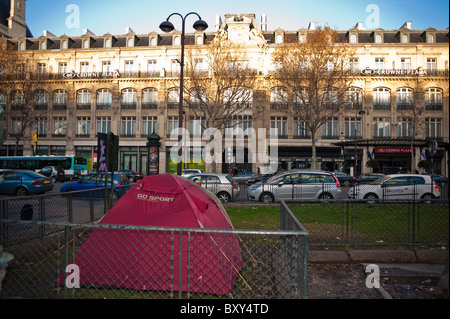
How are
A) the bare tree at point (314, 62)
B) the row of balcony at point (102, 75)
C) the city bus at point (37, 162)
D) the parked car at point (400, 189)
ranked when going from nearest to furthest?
the parked car at point (400, 189), the bare tree at point (314, 62), the city bus at point (37, 162), the row of balcony at point (102, 75)

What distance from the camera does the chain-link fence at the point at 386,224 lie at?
6.26 m

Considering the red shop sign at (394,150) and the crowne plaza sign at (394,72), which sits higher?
the crowne plaza sign at (394,72)

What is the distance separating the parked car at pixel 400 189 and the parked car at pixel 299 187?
4.11 ft

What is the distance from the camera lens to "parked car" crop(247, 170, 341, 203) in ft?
49.4

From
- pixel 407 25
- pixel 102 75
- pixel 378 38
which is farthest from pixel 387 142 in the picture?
pixel 102 75

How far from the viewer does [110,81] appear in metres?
40.4

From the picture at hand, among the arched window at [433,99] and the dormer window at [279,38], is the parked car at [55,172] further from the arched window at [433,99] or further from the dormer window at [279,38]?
the arched window at [433,99]

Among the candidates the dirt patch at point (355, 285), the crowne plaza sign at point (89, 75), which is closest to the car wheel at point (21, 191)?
the dirt patch at point (355, 285)

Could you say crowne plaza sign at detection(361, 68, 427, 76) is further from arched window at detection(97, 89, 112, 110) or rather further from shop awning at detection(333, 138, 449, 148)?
arched window at detection(97, 89, 112, 110)

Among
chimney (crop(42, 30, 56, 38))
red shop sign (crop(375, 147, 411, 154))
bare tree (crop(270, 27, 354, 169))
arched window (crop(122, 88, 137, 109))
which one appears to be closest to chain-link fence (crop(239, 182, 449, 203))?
bare tree (crop(270, 27, 354, 169))

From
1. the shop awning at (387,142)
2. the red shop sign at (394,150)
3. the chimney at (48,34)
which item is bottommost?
the red shop sign at (394,150)

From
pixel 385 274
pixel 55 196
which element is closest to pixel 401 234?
pixel 385 274

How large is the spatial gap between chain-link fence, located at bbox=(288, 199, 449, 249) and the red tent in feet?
8.93

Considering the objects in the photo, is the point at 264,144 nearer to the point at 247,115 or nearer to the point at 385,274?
the point at 247,115
